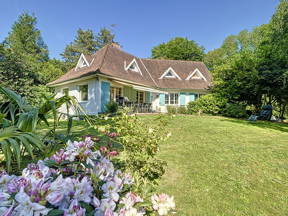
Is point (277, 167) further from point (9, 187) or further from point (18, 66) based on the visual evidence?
point (18, 66)

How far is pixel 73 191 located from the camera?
3.48 feet

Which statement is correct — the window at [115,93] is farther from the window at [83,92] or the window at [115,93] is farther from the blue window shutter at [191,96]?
the blue window shutter at [191,96]

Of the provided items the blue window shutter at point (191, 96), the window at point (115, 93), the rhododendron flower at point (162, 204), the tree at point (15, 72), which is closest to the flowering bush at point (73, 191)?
the rhododendron flower at point (162, 204)

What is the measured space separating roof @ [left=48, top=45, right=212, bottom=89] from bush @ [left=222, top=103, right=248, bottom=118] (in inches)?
245

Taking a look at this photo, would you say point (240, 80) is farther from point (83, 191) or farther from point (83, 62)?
point (83, 191)

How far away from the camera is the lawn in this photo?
3.10 metres

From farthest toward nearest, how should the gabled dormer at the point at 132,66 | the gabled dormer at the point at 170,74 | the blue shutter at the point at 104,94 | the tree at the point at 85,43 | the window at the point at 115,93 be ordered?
1. the tree at the point at 85,43
2. the gabled dormer at the point at 170,74
3. the gabled dormer at the point at 132,66
4. the window at the point at 115,93
5. the blue shutter at the point at 104,94

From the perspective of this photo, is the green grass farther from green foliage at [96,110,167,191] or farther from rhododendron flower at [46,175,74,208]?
rhododendron flower at [46,175,74,208]

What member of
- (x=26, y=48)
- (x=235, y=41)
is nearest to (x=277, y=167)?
(x=235, y=41)

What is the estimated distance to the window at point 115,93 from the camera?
1695 cm

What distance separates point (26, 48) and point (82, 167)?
2117 inches

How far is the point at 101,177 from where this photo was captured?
4.26ft

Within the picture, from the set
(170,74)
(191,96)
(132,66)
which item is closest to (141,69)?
(132,66)

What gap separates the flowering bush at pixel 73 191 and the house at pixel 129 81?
13.0m
